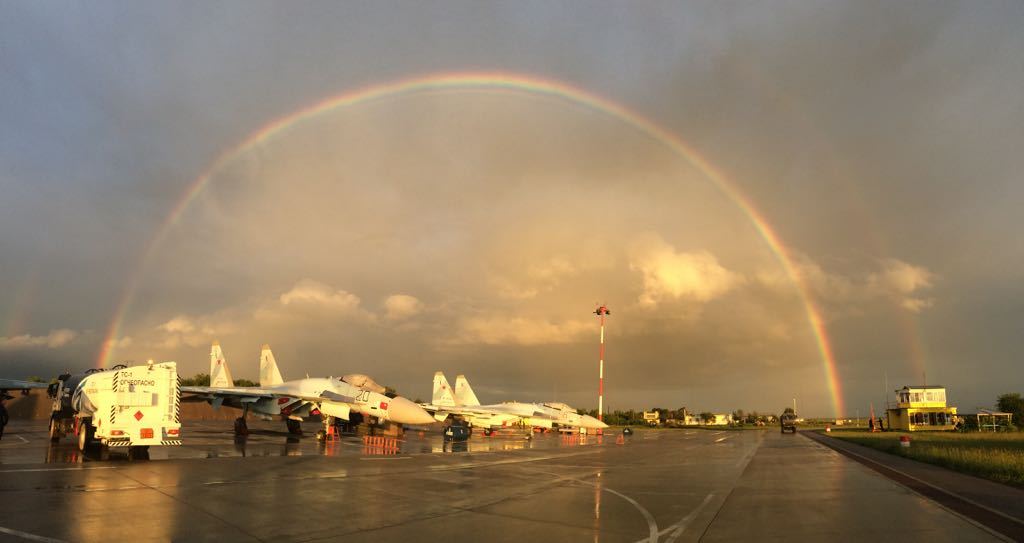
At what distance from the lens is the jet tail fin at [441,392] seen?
67.9 m

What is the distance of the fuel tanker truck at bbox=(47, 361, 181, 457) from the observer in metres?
20.1

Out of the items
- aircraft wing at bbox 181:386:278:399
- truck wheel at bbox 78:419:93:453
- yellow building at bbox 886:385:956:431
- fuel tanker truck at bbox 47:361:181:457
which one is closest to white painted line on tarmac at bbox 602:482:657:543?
fuel tanker truck at bbox 47:361:181:457

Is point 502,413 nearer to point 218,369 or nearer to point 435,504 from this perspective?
point 218,369

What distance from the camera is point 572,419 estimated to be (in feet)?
214

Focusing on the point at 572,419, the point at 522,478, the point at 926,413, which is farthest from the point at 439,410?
the point at 926,413

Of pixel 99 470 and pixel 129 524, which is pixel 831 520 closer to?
pixel 129 524

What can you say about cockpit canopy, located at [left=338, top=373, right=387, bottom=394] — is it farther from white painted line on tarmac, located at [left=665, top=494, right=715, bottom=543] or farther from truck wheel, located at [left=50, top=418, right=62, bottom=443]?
white painted line on tarmac, located at [left=665, top=494, right=715, bottom=543]

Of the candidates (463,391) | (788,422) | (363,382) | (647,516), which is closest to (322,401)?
(363,382)

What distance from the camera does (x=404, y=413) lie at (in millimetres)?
38125

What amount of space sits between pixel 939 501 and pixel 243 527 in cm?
1602

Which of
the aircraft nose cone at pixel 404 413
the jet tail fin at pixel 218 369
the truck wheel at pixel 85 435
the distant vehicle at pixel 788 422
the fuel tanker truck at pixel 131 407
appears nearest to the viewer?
the fuel tanker truck at pixel 131 407

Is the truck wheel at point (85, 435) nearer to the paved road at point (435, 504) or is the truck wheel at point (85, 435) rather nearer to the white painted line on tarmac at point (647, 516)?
the paved road at point (435, 504)

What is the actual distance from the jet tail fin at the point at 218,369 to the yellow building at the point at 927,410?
93062 mm

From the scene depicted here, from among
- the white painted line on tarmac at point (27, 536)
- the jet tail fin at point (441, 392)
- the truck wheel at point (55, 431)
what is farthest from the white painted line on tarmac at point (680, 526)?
the jet tail fin at point (441, 392)
